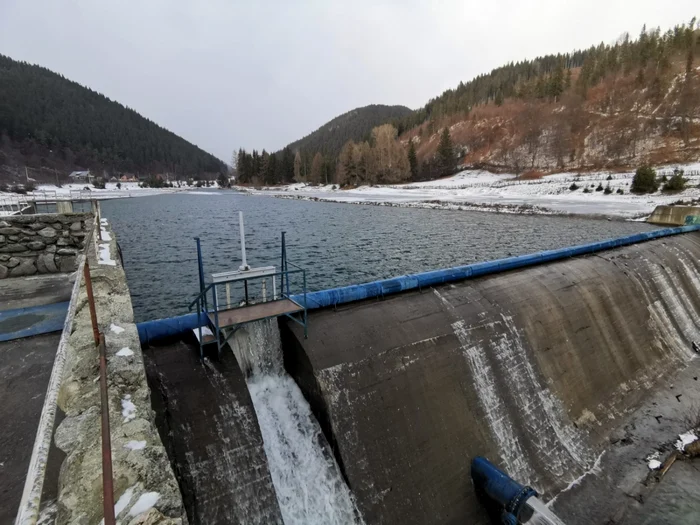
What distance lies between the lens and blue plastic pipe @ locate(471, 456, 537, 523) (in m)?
6.26

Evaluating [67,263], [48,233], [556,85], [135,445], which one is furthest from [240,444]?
[556,85]

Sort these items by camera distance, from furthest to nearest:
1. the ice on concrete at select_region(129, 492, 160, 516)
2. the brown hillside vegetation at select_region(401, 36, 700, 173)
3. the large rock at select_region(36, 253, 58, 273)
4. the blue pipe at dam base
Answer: the brown hillside vegetation at select_region(401, 36, 700, 173)
the large rock at select_region(36, 253, 58, 273)
the blue pipe at dam base
the ice on concrete at select_region(129, 492, 160, 516)

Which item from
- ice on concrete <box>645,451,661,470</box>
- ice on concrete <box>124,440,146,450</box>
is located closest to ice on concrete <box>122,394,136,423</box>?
ice on concrete <box>124,440,146,450</box>

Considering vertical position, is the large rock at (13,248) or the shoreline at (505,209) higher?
the large rock at (13,248)

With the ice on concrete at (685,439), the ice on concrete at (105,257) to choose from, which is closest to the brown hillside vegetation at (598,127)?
the ice on concrete at (685,439)

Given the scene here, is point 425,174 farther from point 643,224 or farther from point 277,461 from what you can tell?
point 277,461

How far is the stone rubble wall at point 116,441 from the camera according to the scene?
10.6 feet

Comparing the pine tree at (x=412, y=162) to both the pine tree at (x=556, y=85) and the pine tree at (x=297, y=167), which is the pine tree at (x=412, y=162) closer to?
the pine tree at (x=297, y=167)

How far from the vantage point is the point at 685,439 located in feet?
30.5

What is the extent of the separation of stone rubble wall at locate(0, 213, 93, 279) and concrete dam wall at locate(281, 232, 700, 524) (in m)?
8.68

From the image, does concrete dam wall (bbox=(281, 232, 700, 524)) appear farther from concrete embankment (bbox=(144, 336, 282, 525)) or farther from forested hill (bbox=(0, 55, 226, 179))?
forested hill (bbox=(0, 55, 226, 179))

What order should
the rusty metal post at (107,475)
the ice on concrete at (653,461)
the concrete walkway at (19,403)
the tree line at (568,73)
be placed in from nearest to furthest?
the rusty metal post at (107,475) → the concrete walkway at (19,403) → the ice on concrete at (653,461) → the tree line at (568,73)

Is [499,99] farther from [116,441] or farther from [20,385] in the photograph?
[116,441]

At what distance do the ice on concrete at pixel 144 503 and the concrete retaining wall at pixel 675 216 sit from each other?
36814mm
